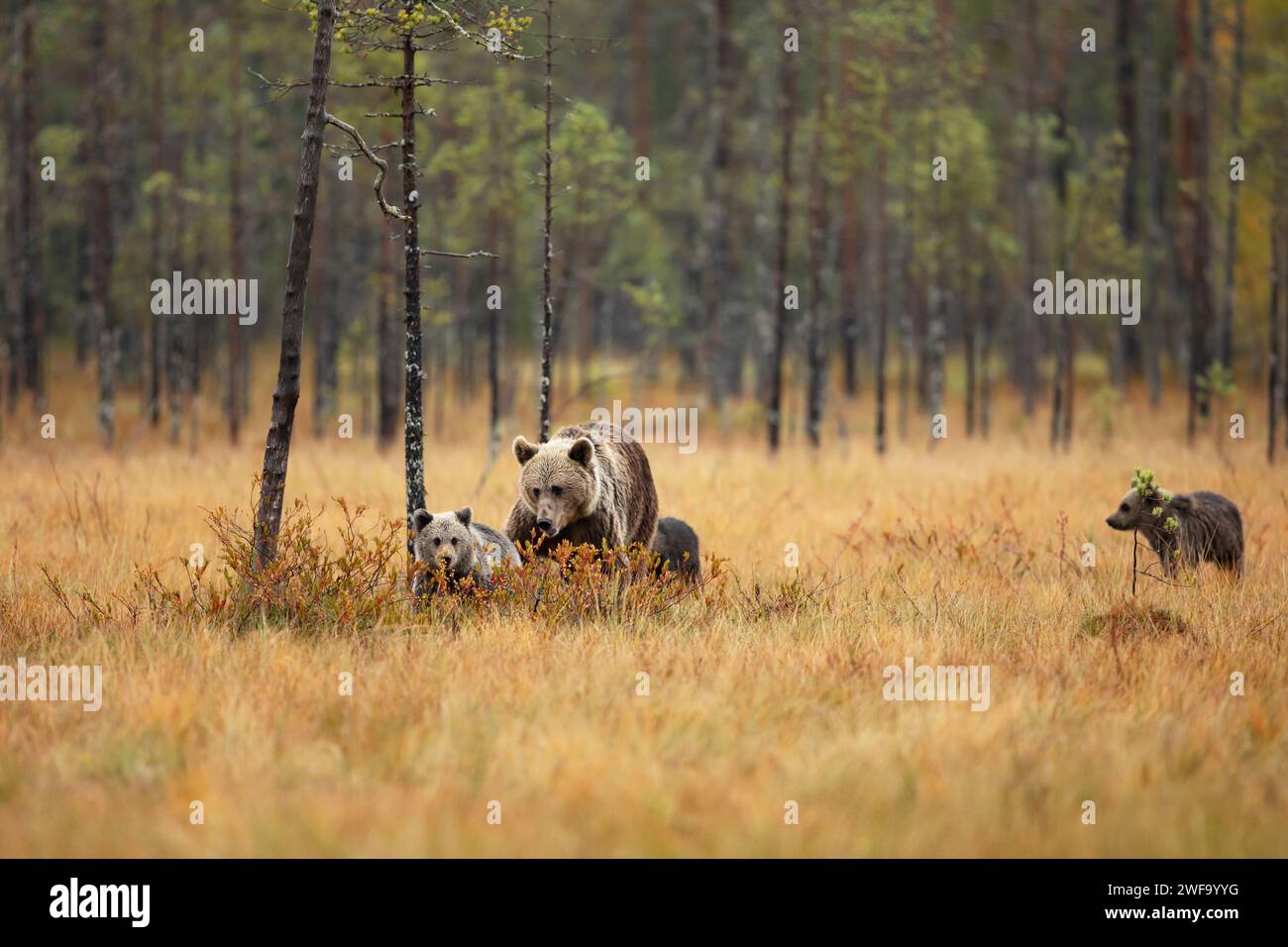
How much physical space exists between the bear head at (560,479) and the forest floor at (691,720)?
2.91 feet

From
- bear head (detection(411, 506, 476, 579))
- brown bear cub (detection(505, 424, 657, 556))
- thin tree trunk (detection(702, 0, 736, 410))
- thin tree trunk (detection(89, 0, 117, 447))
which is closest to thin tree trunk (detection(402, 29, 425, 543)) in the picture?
bear head (detection(411, 506, 476, 579))

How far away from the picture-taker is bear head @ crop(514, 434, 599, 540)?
8328 mm

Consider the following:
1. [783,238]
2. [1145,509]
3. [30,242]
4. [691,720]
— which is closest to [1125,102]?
[783,238]

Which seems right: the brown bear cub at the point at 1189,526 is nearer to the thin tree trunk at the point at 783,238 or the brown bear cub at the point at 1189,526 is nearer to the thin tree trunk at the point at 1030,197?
the thin tree trunk at the point at 783,238

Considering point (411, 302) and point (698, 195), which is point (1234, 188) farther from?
point (411, 302)

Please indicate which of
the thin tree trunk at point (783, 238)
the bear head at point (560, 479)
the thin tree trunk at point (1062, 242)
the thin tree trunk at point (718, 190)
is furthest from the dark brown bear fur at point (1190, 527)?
the thin tree trunk at point (718, 190)

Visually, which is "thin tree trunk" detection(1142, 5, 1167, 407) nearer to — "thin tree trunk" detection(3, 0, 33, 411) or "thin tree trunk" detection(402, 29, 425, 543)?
"thin tree trunk" detection(402, 29, 425, 543)

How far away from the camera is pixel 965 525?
12062 millimetres

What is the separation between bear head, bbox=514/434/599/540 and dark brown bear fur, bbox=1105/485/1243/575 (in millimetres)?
4858

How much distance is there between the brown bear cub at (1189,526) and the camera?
31.9ft

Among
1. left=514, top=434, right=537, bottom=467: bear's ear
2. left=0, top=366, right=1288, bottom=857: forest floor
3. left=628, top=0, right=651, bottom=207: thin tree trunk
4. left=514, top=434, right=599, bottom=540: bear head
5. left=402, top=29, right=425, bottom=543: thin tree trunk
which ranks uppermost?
left=628, top=0, right=651, bottom=207: thin tree trunk

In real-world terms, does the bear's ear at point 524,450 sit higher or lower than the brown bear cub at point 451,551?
higher

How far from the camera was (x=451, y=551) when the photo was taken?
8.09m
